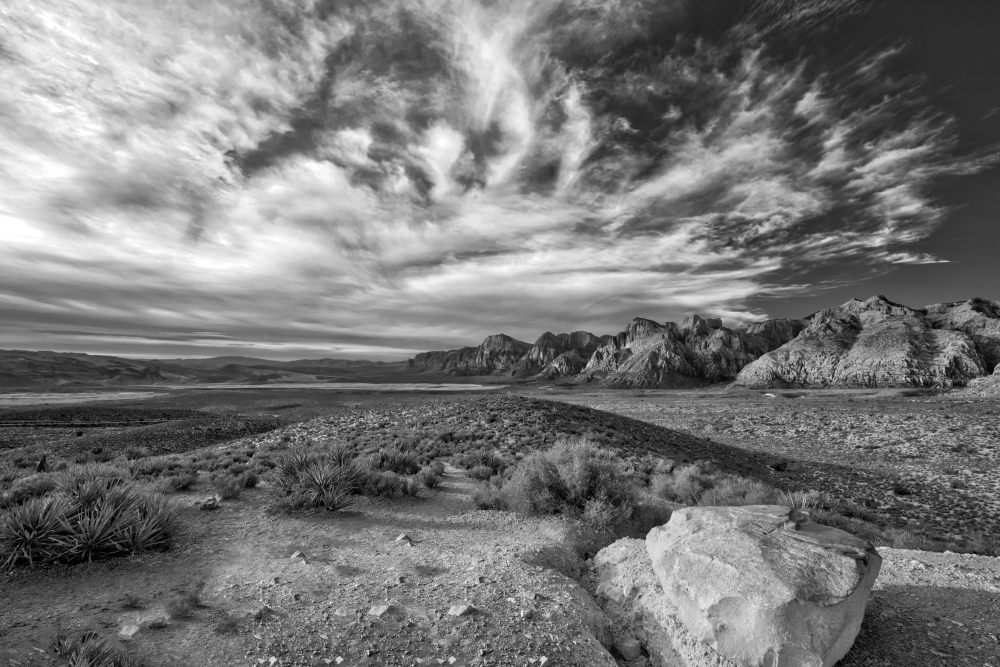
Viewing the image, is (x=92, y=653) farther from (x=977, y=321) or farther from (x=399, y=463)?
(x=977, y=321)

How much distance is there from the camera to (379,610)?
527 centimetres

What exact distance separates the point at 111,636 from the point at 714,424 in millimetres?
40907

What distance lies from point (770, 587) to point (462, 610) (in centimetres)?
365

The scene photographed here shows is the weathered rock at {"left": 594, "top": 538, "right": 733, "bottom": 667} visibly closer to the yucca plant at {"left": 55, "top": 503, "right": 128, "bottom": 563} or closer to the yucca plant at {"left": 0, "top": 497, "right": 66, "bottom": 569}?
the yucca plant at {"left": 55, "top": 503, "right": 128, "bottom": 563}

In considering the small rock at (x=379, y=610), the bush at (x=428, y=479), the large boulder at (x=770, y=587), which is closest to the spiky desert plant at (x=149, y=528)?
the small rock at (x=379, y=610)

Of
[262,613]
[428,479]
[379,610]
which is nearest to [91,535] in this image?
[262,613]

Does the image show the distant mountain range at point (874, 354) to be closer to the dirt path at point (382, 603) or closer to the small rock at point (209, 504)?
the dirt path at point (382, 603)

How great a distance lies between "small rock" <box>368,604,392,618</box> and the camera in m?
5.23

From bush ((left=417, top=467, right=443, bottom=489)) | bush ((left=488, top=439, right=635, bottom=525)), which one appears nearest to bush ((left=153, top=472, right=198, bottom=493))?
bush ((left=417, top=467, right=443, bottom=489))

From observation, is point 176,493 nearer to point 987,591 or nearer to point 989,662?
point 989,662

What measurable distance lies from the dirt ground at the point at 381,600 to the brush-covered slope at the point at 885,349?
116362mm

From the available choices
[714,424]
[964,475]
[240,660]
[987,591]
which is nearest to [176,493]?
[240,660]

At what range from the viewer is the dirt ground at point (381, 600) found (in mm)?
4566

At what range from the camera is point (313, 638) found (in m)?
4.77
